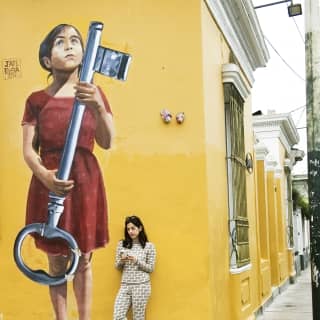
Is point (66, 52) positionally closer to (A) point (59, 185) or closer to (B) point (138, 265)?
(A) point (59, 185)

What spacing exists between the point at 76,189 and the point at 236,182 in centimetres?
283

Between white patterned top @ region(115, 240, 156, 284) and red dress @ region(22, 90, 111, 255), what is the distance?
0.37 metres

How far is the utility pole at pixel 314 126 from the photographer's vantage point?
21.3ft

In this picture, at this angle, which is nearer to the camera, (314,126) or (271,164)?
(314,126)

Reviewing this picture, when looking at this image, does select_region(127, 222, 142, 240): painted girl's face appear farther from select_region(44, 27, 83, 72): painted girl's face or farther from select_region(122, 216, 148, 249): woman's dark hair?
select_region(44, 27, 83, 72): painted girl's face

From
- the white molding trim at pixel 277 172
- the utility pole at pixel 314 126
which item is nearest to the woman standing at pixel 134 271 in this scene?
the utility pole at pixel 314 126

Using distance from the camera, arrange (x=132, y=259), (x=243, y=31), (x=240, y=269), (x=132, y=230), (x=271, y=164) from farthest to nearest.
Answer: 1. (x=271, y=164)
2. (x=243, y=31)
3. (x=240, y=269)
4. (x=132, y=230)
5. (x=132, y=259)

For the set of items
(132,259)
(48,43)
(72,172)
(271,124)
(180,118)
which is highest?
(271,124)

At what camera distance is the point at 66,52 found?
741 centimetres

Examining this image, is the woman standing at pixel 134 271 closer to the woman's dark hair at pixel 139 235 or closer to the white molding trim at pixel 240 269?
the woman's dark hair at pixel 139 235

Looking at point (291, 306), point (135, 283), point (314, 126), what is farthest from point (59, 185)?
point (291, 306)

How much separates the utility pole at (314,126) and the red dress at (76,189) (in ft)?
7.65

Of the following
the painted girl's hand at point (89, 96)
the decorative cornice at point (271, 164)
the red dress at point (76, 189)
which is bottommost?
the red dress at point (76, 189)

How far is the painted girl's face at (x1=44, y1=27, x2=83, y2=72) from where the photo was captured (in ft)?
24.1
